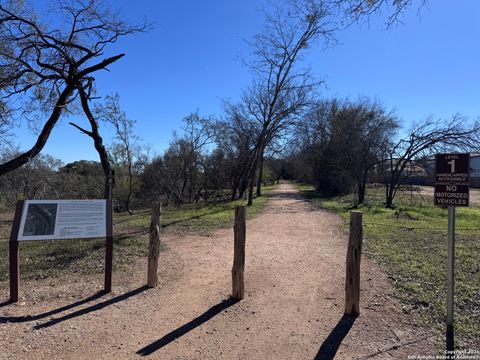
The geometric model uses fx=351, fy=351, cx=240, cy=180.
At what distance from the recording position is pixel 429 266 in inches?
261

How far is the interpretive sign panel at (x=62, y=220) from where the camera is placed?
16.0 feet

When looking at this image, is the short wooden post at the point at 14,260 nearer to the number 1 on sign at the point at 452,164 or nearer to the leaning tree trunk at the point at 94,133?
the number 1 on sign at the point at 452,164

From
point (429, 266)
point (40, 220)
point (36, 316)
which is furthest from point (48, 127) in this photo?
point (429, 266)

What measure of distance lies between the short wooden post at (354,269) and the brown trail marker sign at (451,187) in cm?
99

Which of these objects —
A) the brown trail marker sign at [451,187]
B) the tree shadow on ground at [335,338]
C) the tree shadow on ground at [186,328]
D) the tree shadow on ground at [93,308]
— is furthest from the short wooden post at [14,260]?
the brown trail marker sign at [451,187]

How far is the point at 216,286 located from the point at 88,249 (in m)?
4.00

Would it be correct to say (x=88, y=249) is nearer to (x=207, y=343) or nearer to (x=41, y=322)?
(x=41, y=322)

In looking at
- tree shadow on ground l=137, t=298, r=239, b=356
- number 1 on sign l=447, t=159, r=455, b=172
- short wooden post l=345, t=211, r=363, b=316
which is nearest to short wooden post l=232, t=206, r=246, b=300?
tree shadow on ground l=137, t=298, r=239, b=356

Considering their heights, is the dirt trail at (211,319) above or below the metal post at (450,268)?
below

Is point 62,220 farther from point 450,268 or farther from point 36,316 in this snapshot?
point 450,268

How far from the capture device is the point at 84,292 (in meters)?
5.25

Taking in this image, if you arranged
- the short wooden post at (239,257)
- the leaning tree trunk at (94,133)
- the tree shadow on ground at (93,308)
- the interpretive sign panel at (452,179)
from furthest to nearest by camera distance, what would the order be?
1. the leaning tree trunk at (94,133)
2. the short wooden post at (239,257)
3. the tree shadow on ground at (93,308)
4. the interpretive sign panel at (452,179)

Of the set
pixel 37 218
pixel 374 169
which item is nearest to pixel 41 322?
pixel 37 218

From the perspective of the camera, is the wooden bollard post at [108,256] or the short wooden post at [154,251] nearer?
the wooden bollard post at [108,256]
